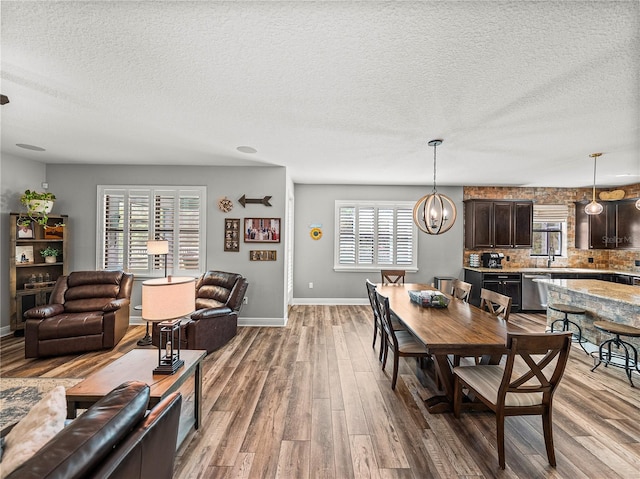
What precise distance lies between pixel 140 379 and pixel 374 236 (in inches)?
205

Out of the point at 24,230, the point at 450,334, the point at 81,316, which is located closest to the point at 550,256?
the point at 450,334

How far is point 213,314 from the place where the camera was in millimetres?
3734

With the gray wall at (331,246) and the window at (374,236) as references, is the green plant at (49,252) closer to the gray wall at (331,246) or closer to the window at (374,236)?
the gray wall at (331,246)

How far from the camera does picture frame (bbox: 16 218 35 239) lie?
4125 millimetres

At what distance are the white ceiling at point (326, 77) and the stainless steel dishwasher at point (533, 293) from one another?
259 cm

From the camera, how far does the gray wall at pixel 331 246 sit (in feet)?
21.0

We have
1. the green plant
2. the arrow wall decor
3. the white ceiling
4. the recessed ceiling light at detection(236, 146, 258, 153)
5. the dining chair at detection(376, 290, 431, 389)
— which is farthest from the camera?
the arrow wall decor

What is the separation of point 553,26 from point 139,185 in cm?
553

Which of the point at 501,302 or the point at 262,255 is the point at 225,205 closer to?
the point at 262,255

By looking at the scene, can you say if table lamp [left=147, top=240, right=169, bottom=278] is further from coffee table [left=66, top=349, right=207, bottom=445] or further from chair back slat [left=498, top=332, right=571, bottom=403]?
chair back slat [left=498, top=332, right=571, bottom=403]

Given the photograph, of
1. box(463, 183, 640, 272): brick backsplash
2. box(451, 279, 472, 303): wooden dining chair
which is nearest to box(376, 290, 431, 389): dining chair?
box(451, 279, 472, 303): wooden dining chair

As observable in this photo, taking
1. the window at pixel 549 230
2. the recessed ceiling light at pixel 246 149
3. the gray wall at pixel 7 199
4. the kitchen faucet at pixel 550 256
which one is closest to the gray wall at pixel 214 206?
the gray wall at pixel 7 199

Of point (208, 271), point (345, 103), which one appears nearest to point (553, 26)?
point (345, 103)

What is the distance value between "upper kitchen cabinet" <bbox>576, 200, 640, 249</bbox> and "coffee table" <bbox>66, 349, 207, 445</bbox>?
7.75 meters
